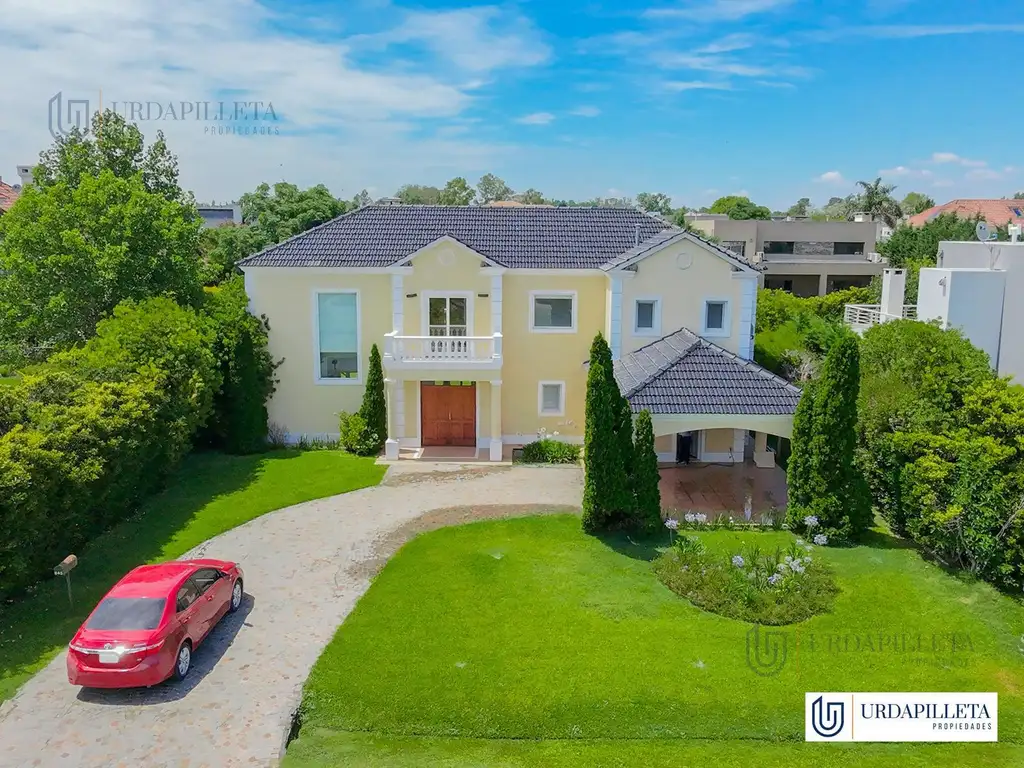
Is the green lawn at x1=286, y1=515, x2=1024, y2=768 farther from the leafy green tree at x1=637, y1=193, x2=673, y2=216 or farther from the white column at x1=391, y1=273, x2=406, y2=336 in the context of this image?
the leafy green tree at x1=637, y1=193, x2=673, y2=216

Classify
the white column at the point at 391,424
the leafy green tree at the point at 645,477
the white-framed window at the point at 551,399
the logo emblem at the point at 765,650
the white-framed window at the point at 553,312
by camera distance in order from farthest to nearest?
1. the white-framed window at the point at 551,399
2. the white-framed window at the point at 553,312
3. the white column at the point at 391,424
4. the leafy green tree at the point at 645,477
5. the logo emblem at the point at 765,650

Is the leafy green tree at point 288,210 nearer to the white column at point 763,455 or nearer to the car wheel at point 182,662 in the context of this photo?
the white column at point 763,455

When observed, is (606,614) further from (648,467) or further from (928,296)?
(928,296)

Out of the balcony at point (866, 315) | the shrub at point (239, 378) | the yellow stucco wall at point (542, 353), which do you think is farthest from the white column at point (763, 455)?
the shrub at point (239, 378)

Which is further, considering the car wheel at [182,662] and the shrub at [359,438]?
the shrub at [359,438]

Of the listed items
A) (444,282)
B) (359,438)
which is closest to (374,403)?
(359,438)

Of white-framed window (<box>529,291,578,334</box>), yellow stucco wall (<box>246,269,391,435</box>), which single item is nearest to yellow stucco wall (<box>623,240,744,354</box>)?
white-framed window (<box>529,291,578,334</box>)
